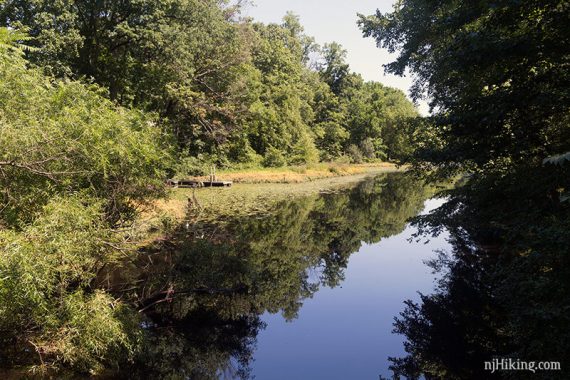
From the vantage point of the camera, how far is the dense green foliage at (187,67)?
24.6 m

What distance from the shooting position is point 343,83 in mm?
84312

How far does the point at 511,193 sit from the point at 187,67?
24969 mm

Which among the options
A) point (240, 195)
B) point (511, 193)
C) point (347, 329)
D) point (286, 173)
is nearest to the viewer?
point (511, 193)

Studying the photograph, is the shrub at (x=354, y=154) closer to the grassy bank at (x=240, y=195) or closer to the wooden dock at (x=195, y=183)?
the grassy bank at (x=240, y=195)

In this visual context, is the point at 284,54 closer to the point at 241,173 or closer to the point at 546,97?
the point at 241,173

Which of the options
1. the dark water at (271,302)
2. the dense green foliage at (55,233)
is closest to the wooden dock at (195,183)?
the dark water at (271,302)

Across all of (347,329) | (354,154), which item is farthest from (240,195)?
(354,154)

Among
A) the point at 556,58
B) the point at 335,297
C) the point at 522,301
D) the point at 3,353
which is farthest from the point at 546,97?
the point at 3,353

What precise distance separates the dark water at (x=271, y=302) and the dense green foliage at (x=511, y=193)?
4.23 ft

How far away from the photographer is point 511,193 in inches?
367

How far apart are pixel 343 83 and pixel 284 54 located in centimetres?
2938

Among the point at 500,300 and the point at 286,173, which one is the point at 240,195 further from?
the point at 500,300

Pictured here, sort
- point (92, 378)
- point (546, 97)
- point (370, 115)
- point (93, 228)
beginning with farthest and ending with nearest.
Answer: point (370, 115) → point (93, 228) → point (546, 97) → point (92, 378)

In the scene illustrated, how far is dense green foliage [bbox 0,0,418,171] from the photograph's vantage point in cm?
2459
